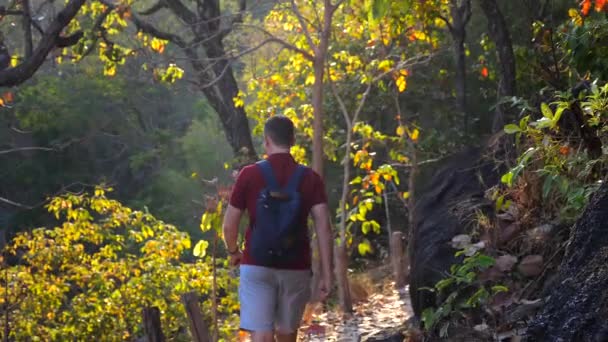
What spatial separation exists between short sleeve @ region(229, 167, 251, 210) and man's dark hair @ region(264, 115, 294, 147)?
23 cm

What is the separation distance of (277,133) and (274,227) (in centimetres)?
54

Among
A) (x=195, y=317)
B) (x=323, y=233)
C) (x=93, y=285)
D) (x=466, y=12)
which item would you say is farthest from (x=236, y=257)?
(x=466, y=12)

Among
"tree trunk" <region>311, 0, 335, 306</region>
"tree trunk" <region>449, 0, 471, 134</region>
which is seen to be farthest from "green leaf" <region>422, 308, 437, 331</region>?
"tree trunk" <region>449, 0, 471, 134</region>

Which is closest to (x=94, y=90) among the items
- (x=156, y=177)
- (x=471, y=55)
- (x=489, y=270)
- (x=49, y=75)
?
(x=49, y=75)

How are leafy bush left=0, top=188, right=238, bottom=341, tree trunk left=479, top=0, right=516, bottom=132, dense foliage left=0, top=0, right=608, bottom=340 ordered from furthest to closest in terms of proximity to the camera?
leafy bush left=0, top=188, right=238, bottom=341
tree trunk left=479, top=0, right=516, bottom=132
dense foliage left=0, top=0, right=608, bottom=340

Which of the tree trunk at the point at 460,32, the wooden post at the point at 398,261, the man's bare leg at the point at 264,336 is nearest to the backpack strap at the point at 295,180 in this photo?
the man's bare leg at the point at 264,336

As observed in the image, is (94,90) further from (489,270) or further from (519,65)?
(489,270)

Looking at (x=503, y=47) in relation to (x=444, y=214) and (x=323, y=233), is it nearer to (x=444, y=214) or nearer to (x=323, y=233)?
(x=444, y=214)

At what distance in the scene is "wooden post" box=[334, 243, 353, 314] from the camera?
1177cm

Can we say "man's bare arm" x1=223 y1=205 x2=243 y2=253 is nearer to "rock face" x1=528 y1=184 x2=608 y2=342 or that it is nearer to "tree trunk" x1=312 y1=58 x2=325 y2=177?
"rock face" x1=528 y1=184 x2=608 y2=342

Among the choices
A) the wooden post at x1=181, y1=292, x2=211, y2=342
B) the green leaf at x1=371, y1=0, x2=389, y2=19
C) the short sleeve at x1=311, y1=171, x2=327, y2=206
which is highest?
the green leaf at x1=371, y1=0, x2=389, y2=19

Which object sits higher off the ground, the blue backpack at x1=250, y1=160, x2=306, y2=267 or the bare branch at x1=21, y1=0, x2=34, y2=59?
the bare branch at x1=21, y1=0, x2=34, y2=59

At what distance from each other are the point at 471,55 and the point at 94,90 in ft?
62.9

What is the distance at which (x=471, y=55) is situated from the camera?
1895 cm
